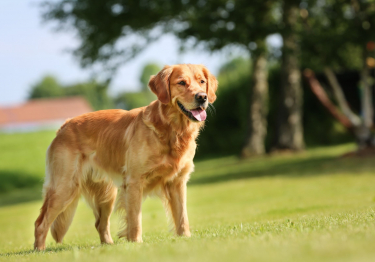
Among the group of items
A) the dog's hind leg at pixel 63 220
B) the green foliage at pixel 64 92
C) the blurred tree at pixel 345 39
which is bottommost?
the dog's hind leg at pixel 63 220

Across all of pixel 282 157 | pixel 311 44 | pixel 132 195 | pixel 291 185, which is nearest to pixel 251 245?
pixel 132 195

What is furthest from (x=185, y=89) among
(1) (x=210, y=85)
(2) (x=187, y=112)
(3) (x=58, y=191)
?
(3) (x=58, y=191)

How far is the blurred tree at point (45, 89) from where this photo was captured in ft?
404

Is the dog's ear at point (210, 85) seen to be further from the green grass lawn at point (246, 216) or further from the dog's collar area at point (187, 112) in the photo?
Answer: the green grass lawn at point (246, 216)

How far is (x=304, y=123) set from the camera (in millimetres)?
27406

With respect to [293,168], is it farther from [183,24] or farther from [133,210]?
[133,210]

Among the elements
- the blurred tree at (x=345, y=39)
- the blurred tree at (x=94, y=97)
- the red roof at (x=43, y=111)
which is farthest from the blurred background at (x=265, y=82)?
the blurred tree at (x=94, y=97)

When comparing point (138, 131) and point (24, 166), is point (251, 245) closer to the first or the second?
point (138, 131)

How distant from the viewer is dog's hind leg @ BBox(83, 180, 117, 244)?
277 inches

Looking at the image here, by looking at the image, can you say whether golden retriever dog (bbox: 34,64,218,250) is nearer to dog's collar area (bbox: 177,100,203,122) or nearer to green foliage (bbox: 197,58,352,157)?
dog's collar area (bbox: 177,100,203,122)

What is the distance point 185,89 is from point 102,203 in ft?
7.01

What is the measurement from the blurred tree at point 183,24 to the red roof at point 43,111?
63.3m

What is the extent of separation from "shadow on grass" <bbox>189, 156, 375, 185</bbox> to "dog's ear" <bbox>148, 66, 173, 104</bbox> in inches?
428

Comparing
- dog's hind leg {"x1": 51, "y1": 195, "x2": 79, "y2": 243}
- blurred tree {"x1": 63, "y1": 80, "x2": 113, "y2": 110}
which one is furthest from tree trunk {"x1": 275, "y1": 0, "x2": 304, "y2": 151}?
blurred tree {"x1": 63, "y1": 80, "x2": 113, "y2": 110}
